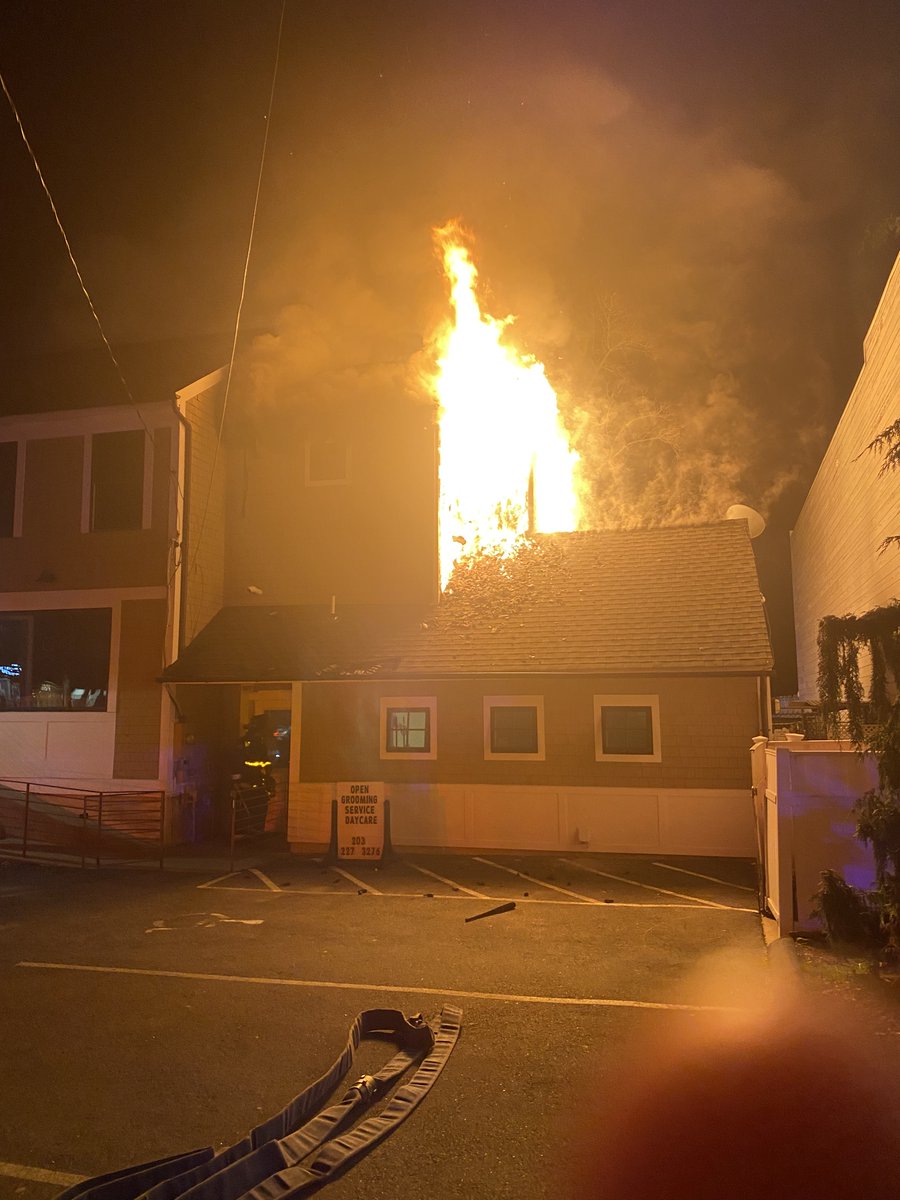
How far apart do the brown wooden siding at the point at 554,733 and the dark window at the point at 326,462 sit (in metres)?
4.38

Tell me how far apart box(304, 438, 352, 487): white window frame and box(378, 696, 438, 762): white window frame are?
15.1 feet

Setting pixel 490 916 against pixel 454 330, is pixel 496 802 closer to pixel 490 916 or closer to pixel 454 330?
pixel 490 916

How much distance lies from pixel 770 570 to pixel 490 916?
20.0 m

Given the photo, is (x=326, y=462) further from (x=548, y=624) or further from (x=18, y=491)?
(x=18, y=491)

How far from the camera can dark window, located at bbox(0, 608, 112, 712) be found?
1495cm

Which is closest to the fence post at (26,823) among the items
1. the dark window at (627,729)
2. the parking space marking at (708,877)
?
the dark window at (627,729)

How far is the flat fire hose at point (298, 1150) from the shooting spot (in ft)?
12.4

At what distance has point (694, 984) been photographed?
6.81m

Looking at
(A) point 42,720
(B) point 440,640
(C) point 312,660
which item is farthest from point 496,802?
(A) point 42,720

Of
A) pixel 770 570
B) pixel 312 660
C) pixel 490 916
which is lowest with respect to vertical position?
pixel 490 916

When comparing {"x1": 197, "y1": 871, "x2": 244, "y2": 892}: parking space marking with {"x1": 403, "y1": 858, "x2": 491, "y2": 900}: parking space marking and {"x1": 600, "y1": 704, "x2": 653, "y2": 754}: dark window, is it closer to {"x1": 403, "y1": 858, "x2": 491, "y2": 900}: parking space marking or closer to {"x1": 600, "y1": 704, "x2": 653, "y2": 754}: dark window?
{"x1": 403, "y1": 858, "x2": 491, "y2": 900}: parking space marking

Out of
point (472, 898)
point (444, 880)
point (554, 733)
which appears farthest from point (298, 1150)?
point (554, 733)

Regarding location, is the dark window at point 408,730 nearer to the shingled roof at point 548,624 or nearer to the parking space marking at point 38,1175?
the shingled roof at point 548,624

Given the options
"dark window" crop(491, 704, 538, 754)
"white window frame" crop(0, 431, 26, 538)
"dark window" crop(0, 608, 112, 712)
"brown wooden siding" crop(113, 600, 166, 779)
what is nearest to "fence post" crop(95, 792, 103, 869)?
"brown wooden siding" crop(113, 600, 166, 779)
